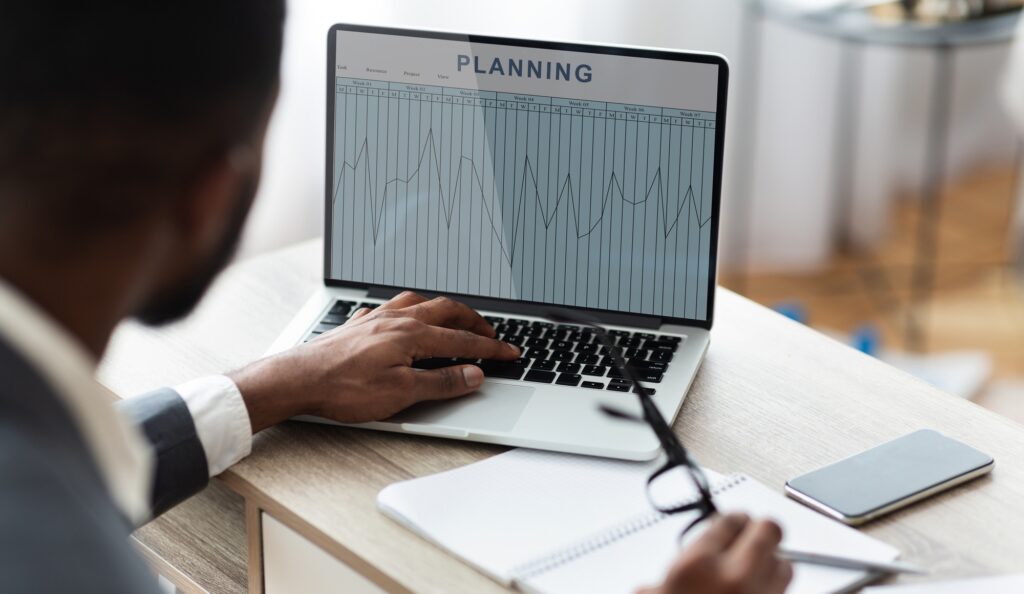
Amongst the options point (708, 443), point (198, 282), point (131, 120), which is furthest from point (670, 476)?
point (131, 120)

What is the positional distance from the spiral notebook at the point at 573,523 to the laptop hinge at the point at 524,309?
0.23 meters

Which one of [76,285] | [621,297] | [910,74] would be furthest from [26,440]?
[910,74]

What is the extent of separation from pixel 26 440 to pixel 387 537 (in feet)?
1.22

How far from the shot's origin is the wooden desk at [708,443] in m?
0.94

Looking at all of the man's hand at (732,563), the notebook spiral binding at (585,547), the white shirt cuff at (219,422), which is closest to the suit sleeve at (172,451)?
the white shirt cuff at (219,422)

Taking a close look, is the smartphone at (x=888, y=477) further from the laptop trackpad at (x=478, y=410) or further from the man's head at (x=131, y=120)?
the man's head at (x=131, y=120)

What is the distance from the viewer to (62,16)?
645 mm

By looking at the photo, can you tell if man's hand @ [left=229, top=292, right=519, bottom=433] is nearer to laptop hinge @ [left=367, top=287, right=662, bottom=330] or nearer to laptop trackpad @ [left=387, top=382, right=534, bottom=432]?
laptop trackpad @ [left=387, top=382, right=534, bottom=432]

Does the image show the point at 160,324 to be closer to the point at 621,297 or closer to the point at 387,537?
the point at 387,537

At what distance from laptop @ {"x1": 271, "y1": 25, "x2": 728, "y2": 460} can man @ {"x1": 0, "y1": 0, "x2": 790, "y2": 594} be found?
0.44 m

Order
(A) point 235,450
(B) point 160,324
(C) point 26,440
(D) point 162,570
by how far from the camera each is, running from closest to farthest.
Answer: (C) point 26,440, (B) point 160,324, (A) point 235,450, (D) point 162,570

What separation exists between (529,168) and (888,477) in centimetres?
44

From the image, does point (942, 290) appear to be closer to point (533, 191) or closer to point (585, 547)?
point (533, 191)

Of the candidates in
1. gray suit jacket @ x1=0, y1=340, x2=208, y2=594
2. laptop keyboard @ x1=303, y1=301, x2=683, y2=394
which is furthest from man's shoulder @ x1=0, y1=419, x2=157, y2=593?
laptop keyboard @ x1=303, y1=301, x2=683, y2=394
